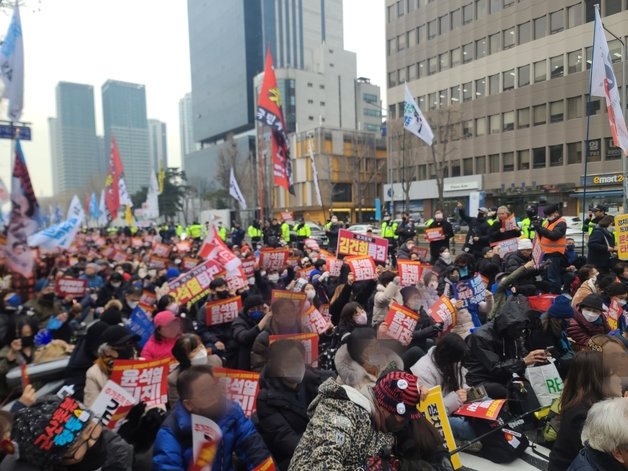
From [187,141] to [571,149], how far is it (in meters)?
164

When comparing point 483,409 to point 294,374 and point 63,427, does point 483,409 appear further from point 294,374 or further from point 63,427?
point 63,427

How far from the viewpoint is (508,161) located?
1640 inches

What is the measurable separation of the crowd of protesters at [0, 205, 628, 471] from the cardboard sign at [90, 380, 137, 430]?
0.14 meters

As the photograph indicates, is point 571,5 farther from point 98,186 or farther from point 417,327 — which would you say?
point 98,186

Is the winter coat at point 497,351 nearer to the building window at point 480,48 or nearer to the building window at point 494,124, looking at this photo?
the building window at point 494,124

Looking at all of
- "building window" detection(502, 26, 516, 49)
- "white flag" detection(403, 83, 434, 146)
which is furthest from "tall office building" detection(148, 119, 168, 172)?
"white flag" detection(403, 83, 434, 146)

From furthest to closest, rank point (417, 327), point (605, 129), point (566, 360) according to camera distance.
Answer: point (605, 129) < point (417, 327) < point (566, 360)

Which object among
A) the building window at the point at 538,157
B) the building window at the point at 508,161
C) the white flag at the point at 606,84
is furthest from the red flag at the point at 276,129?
the building window at the point at 508,161

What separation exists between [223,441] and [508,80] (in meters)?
45.7

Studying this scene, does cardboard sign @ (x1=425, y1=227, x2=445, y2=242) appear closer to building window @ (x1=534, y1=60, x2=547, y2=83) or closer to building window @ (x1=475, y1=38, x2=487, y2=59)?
building window @ (x1=534, y1=60, x2=547, y2=83)

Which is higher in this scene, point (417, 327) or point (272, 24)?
point (272, 24)

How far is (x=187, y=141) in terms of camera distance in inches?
7146

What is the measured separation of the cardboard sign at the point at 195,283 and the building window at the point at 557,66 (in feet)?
130

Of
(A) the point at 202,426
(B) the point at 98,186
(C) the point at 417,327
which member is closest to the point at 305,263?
(C) the point at 417,327
